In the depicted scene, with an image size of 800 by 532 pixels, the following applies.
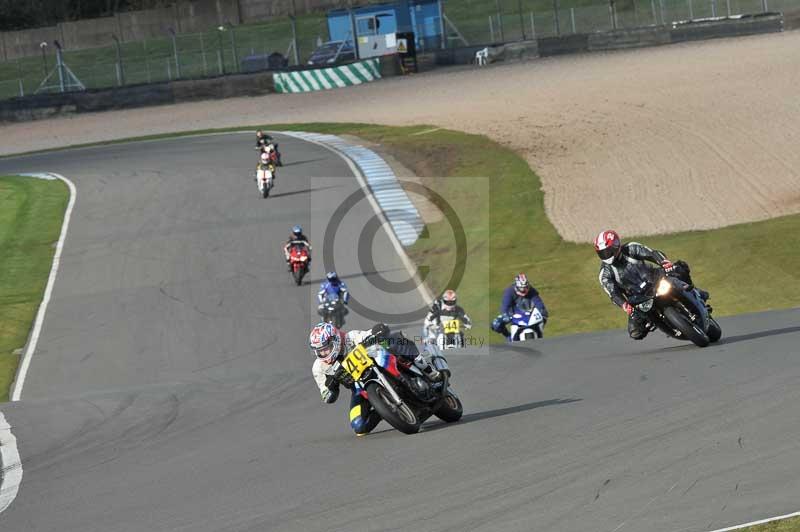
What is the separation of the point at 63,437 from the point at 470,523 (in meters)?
7.79

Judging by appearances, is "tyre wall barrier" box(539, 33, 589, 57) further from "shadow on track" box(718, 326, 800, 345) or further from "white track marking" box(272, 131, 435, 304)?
"shadow on track" box(718, 326, 800, 345)

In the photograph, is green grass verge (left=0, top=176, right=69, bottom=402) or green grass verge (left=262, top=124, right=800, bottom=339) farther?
green grass verge (left=0, top=176, right=69, bottom=402)

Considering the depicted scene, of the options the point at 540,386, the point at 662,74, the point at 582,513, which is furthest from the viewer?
the point at 662,74

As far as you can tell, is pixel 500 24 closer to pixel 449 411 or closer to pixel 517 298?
pixel 517 298

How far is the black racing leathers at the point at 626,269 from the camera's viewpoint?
14414mm

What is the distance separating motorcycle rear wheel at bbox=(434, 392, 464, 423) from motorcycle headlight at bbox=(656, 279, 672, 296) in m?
3.34

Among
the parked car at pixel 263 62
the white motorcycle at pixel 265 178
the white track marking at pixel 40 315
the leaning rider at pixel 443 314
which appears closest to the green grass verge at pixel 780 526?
the leaning rider at pixel 443 314

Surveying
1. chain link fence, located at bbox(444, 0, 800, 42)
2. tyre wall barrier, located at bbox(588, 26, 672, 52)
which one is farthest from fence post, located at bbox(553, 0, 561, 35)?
tyre wall barrier, located at bbox(588, 26, 672, 52)

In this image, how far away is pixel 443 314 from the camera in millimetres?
21375

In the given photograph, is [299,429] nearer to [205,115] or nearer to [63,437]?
[63,437]

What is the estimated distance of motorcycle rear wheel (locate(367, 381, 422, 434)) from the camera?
11.2 meters

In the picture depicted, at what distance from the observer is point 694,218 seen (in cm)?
3002

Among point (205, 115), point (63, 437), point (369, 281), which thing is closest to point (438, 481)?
point (63, 437)

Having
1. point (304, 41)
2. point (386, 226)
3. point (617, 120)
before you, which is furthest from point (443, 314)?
point (304, 41)
